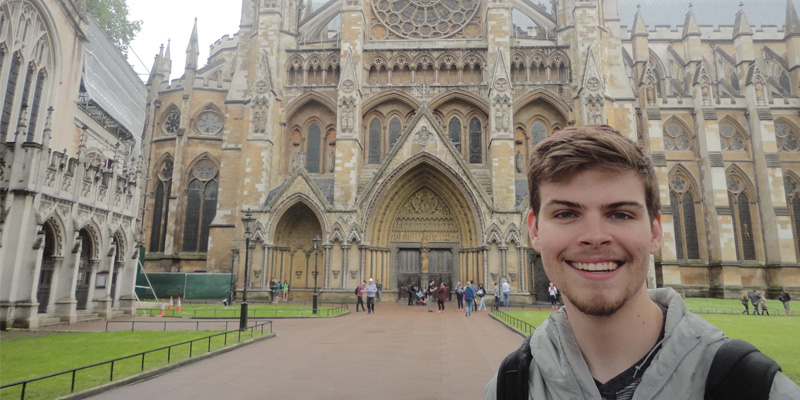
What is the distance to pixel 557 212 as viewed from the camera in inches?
55.9

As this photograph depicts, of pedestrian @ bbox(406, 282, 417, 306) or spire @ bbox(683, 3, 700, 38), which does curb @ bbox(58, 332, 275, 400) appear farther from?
spire @ bbox(683, 3, 700, 38)

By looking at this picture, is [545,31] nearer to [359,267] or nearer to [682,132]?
[682,132]

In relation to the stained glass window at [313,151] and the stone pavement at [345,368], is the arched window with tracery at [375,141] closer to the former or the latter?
the stained glass window at [313,151]

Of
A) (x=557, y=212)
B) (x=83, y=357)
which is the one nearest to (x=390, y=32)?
(x=83, y=357)

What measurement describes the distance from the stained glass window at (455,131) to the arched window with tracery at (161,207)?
20.1m

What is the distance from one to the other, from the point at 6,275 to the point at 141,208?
19490 millimetres

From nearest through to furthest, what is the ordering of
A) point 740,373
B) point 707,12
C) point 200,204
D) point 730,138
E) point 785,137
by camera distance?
point 740,373 → point 200,204 → point 730,138 → point 785,137 → point 707,12

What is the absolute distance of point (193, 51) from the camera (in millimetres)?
35031

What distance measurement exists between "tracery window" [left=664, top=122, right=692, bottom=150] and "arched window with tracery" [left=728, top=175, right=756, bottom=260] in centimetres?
379

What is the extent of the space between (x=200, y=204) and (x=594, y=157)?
34.1 metres

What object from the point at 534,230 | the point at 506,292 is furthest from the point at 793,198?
the point at 534,230

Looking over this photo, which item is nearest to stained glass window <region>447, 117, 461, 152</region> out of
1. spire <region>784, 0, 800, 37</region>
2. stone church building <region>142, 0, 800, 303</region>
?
stone church building <region>142, 0, 800, 303</region>

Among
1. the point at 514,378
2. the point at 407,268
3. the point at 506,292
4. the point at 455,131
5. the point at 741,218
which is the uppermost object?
the point at 455,131

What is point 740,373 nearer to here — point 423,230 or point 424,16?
point 423,230
